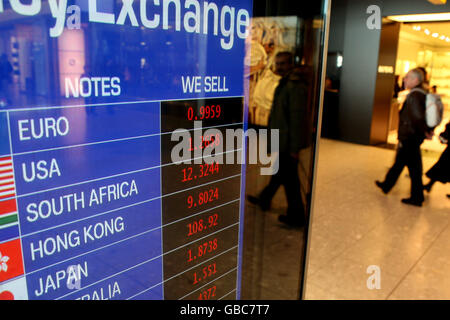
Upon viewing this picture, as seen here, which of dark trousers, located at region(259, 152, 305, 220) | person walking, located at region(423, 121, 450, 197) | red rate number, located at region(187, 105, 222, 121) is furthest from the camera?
person walking, located at region(423, 121, 450, 197)

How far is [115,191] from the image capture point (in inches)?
49.7

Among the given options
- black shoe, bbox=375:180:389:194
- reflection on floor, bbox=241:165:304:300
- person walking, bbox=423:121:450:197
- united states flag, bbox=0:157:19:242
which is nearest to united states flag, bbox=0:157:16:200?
united states flag, bbox=0:157:19:242

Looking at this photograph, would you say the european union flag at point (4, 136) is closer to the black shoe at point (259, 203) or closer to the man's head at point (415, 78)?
the black shoe at point (259, 203)

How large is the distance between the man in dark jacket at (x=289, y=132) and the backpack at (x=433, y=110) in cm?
355

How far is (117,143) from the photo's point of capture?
1223 mm

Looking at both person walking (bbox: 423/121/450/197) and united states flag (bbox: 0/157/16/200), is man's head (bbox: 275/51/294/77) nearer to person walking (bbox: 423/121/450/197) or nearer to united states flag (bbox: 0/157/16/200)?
united states flag (bbox: 0/157/16/200)

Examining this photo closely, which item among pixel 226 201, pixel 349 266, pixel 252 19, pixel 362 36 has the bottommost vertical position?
pixel 349 266

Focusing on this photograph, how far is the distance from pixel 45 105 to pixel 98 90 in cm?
16

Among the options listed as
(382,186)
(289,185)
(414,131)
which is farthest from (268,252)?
(382,186)

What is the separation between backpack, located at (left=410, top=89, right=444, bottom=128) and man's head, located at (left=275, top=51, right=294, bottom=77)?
377 centimetres
